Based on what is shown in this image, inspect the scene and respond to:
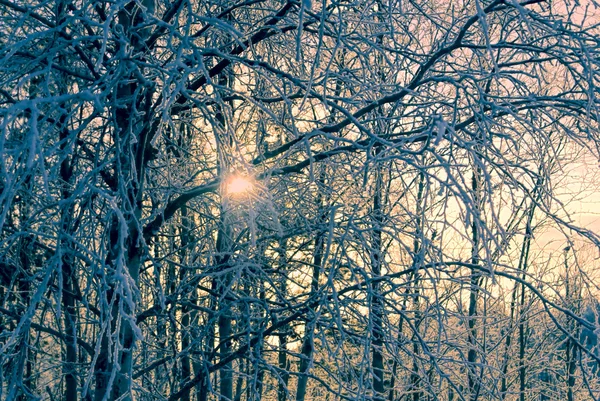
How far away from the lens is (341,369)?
12.4ft

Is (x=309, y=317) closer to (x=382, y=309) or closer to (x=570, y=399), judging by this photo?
(x=382, y=309)

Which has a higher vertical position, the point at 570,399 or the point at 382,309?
the point at 570,399

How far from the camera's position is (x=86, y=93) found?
1729 millimetres

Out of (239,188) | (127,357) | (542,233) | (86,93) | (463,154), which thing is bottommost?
(127,357)

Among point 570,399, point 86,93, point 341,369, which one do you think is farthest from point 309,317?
point 570,399

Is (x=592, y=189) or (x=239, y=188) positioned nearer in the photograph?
(x=239, y=188)

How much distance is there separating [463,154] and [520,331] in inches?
372

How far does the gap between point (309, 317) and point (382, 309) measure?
1.52ft

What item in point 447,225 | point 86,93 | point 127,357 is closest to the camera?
point 86,93

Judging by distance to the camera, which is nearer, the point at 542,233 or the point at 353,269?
the point at 353,269

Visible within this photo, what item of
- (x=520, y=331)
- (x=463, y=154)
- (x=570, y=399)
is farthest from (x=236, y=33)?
(x=570, y=399)

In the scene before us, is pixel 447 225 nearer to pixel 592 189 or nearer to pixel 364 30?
pixel 364 30

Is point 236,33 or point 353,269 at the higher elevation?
point 236,33

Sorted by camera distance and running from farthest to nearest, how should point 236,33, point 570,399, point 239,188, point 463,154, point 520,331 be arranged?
1. point 570,399
2. point 520,331
3. point 463,154
4. point 239,188
5. point 236,33
